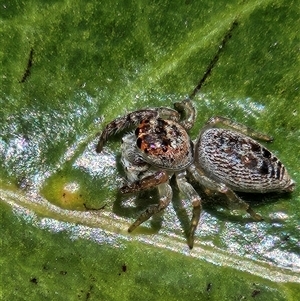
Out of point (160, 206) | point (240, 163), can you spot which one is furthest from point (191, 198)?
point (240, 163)

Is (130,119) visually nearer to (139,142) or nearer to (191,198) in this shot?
(139,142)

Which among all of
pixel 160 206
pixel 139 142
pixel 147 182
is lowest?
pixel 160 206

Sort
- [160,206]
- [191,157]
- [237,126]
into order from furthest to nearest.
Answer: [191,157] < [237,126] < [160,206]

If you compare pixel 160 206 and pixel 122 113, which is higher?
pixel 122 113

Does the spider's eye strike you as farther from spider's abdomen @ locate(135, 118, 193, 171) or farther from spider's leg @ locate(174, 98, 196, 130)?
spider's leg @ locate(174, 98, 196, 130)

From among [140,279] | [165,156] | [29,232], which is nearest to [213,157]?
[165,156]

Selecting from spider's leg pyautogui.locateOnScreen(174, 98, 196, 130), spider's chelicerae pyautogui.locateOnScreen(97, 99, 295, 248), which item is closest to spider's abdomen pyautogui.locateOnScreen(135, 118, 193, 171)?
spider's chelicerae pyautogui.locateOnScreen(97, 99, 295, 248)
